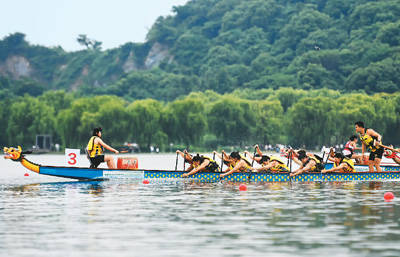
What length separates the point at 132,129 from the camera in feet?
336

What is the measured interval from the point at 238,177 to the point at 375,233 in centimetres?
1580

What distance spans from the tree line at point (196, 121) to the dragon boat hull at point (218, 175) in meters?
67.1

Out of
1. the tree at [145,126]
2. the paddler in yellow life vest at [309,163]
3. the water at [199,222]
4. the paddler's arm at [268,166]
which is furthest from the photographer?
the tree at [145,126]

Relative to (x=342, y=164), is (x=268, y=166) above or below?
below

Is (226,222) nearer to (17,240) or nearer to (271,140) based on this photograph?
(17,240)

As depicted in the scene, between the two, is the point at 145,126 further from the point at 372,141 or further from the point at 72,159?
the point at 372,141

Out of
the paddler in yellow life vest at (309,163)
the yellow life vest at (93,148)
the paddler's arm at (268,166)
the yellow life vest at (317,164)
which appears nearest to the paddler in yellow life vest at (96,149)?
the yellow life vest at (93,148)

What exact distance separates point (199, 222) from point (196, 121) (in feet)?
292

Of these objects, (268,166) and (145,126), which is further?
(145,126)

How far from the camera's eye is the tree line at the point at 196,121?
102 m

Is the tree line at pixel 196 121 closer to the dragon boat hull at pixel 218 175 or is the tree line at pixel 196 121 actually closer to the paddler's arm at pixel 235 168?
the dragon boat hull at pixel 218 175

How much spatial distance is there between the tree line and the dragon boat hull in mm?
67085

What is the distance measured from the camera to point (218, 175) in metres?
31.0

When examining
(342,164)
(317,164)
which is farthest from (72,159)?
(342,164)
